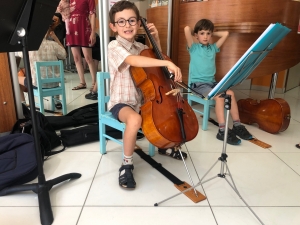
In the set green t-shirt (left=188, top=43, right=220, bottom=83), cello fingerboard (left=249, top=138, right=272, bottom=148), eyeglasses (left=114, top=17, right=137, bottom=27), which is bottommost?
cello fingerboard (left=249, top=138, right=272, bottom=148)

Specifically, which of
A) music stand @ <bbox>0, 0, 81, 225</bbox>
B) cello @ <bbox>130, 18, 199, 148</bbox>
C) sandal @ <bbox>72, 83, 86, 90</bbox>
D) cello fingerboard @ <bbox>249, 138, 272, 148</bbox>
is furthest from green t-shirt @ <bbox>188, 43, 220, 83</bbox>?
sandal @ <bbox>72, 83, 86, 90</bbox>

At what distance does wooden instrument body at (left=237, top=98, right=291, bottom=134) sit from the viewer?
1.83 meters

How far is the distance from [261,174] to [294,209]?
0.28 m

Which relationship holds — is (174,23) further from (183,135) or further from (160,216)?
(160,216)

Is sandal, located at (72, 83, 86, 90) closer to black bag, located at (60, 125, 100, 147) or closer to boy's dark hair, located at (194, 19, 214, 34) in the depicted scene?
black bag, located at (60, 125, 100, 147)

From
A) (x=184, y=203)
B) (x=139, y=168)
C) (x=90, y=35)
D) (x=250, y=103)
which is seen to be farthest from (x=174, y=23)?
(x=184, y=203)

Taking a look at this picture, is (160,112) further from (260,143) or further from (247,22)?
(247,22)

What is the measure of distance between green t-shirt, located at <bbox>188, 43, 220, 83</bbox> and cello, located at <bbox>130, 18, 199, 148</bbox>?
0.81m

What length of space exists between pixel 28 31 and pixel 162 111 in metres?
0.64

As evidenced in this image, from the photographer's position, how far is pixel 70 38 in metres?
2.56

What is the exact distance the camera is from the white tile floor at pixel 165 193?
103 cm

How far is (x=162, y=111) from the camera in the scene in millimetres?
1110

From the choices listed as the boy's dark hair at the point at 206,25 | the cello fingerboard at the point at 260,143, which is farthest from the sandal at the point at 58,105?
the cello fingerboard at the point at 260,143

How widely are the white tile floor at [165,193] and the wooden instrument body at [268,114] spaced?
0.23 m
